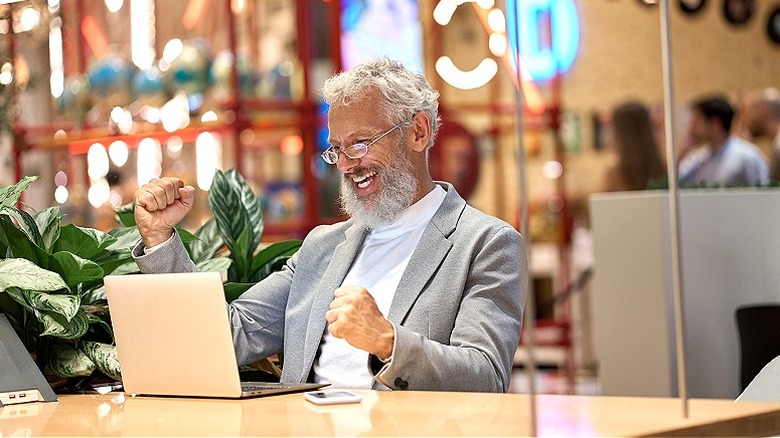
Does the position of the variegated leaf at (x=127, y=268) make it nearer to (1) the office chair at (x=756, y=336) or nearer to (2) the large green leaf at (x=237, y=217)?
(2) the large green leaf at (x=237, y=217)

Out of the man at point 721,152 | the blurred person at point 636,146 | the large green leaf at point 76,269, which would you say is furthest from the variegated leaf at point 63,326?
the blurred person at point 636,146

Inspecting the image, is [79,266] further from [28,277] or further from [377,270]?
[377,270]

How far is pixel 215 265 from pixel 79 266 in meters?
0.49

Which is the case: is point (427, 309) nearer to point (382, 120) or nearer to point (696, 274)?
point (382, 120)

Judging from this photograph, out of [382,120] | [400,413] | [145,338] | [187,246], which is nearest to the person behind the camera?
[400,413]

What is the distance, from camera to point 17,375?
261 cm

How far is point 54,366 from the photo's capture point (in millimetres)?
2822

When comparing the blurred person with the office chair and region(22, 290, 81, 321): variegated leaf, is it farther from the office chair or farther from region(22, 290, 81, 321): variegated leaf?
region(22, 290, 81, 321): variegated leaf

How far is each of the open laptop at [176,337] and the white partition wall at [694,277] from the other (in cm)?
343

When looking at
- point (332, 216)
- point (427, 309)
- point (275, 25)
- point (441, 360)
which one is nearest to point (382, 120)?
point (427, 309)

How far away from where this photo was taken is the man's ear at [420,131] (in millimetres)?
3014

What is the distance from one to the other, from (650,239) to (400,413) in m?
3.81

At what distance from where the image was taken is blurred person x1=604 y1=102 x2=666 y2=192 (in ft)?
25.1

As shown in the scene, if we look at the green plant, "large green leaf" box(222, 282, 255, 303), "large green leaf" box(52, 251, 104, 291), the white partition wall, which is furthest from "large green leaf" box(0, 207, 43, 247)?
the white partition wall
